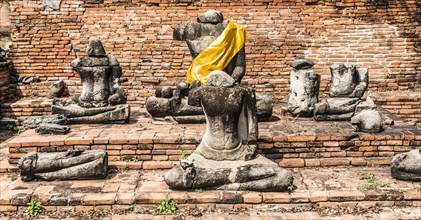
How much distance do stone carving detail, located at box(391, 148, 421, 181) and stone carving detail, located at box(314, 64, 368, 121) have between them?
201 cm

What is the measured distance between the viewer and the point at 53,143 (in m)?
6.66

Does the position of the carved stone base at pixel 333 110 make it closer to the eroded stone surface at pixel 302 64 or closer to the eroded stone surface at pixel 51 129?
the eroded stone surface at pixel 302 64

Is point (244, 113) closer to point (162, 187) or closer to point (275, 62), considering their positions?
point (162, 187)

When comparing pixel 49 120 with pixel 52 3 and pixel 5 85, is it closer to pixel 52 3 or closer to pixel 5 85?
pixel 5 85

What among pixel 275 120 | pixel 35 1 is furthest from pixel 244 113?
pixel 35 1

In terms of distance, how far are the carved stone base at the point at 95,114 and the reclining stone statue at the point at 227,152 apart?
231 centimetres

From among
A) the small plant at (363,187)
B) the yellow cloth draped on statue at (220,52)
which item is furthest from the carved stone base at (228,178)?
the yellow cloth draped on statue at (220,52)

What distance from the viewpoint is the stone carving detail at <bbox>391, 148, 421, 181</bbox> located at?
579 cm

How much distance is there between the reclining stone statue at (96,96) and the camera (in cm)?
779

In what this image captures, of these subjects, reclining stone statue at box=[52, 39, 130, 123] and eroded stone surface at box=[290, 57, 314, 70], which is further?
eroded stone surface at box=[290, 57, 314, 70]

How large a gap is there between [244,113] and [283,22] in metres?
5.31

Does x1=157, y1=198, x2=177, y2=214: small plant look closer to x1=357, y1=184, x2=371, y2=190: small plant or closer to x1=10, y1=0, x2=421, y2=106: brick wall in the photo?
x1=357, y1=184, x2=371, y2=190: small plant

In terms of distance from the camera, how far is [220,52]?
7961 millimetres

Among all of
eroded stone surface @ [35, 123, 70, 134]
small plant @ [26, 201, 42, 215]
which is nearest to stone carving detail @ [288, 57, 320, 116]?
eroded stone surface @ [35, 123, 70, 134]
